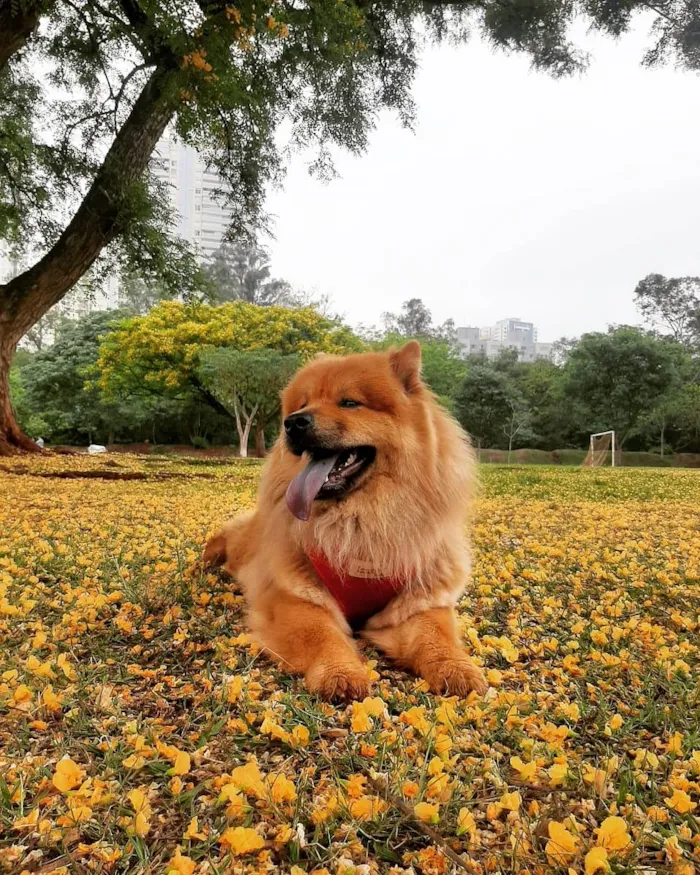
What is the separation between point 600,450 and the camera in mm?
25797

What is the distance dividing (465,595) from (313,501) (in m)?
1.29

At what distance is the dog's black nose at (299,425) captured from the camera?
2.22 m

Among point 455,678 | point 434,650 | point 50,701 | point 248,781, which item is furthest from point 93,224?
point 248,781

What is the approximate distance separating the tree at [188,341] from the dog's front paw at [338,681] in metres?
21.8

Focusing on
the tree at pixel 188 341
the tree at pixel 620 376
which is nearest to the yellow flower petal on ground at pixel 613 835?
the tree at pixel 188 341

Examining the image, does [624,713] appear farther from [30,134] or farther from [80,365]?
[80,365]

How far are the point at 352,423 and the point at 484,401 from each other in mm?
28793

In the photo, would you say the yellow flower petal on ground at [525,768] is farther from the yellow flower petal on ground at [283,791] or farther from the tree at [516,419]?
the tree at [516,419]

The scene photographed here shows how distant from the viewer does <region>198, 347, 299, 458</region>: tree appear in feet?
69.9

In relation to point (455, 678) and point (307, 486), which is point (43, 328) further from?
point (455, 678)

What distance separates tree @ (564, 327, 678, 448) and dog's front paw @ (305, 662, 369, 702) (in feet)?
95.5

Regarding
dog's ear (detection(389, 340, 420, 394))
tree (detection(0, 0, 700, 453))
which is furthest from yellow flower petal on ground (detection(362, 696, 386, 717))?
tree (detection(0, 0, 700, 453))

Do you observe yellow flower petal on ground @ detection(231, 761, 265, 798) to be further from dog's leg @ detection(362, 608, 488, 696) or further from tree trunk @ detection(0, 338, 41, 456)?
tree trunk @ detection(0, 338, 41, 456)

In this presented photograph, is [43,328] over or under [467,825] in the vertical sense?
over
